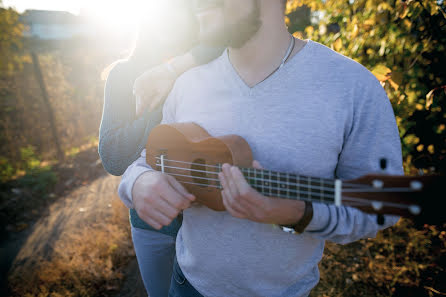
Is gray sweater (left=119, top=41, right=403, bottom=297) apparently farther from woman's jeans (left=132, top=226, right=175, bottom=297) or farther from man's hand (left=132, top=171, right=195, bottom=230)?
woman's jeans (left=132, top=226, right=175, bottom=297)

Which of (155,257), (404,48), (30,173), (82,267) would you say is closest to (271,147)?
(155,257)

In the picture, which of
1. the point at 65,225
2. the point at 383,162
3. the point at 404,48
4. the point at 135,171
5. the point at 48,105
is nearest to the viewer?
the point at 383,162

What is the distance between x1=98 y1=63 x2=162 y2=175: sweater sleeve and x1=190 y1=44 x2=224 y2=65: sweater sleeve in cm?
49

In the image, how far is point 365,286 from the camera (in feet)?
9.19

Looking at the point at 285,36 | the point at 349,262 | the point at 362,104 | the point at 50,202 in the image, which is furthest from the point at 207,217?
the point at 50,202

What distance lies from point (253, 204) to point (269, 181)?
121 mm

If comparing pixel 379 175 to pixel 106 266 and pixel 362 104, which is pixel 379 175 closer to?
pixel 362 104

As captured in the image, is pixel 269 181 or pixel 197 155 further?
pixel 197 155

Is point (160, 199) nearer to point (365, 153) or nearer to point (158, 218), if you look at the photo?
point (158, 218)

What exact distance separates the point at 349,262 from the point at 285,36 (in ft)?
10.1

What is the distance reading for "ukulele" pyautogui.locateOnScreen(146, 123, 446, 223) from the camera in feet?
2.74

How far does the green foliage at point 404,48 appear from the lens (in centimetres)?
198

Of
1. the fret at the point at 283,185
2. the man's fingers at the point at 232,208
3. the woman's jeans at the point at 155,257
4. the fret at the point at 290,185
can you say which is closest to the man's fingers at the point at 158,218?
the man's fingers at the point at 232,208

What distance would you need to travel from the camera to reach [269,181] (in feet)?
3.34
